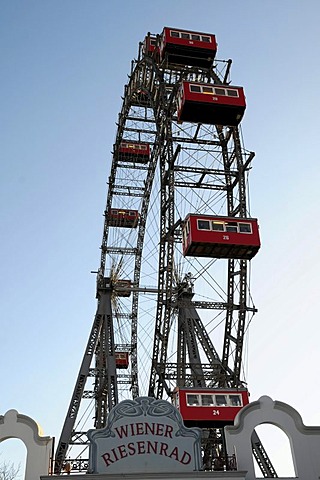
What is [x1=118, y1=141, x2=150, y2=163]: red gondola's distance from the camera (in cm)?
3812

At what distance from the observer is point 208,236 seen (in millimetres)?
23797

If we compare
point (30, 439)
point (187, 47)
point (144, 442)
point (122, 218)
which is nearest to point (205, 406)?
point (144, 442)

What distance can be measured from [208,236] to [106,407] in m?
12.0

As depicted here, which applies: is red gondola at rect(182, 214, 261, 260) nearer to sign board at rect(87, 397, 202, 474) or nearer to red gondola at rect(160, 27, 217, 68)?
red gondola at rect(160, 27, 217, 68)

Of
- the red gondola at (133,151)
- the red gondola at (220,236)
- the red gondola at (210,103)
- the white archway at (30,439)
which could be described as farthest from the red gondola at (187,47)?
the white archway at (30,439)

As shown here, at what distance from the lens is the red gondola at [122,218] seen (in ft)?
128

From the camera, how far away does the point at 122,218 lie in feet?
129

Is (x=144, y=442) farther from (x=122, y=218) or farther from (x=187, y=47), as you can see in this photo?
(x=122, y=218)

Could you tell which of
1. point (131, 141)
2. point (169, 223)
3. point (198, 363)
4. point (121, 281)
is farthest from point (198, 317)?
point (131, 141)

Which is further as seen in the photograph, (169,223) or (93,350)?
(93,350)

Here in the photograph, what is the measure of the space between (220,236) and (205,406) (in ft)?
23.3

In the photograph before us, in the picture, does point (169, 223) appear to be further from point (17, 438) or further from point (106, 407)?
point (17, 438)

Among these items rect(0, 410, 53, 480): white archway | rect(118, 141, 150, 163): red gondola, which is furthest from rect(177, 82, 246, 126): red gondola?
rect(0, 410, 53, 480): white archway

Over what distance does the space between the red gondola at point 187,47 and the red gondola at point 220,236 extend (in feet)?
35.1
